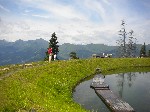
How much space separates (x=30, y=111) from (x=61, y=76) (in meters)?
21.4

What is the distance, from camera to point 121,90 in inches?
1473

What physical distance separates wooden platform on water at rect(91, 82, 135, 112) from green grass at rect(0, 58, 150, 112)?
3.48 meters

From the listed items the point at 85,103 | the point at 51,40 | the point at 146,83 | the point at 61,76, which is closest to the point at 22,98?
the point at 85,103

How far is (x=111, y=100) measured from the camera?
2920 cm

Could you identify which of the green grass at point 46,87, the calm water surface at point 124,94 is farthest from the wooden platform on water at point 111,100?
the green grass at point 46,87

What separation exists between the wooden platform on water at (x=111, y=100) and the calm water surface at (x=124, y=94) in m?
0.64

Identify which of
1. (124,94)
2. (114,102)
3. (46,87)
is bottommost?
(124,94)

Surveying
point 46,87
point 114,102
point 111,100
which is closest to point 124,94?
point 111,100

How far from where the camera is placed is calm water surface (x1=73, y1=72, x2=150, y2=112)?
2895cm

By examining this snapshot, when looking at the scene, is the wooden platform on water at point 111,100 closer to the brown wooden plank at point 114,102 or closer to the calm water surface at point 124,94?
the brown wooden plank at point 114,102

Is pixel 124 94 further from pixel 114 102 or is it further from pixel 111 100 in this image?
pixel 114 102

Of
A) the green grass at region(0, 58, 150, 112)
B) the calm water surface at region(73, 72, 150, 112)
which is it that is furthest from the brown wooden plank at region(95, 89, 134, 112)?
the green grass at region(0, 58, 150, 112)

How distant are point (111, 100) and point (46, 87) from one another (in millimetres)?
9327

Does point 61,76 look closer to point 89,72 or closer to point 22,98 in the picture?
point 89,72
